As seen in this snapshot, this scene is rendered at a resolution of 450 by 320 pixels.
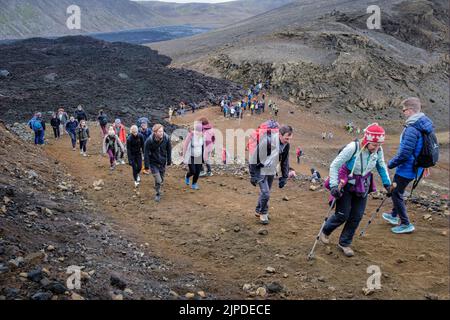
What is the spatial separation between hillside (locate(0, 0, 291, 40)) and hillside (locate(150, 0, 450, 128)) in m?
43.1

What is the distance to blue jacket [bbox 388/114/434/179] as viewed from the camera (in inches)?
259

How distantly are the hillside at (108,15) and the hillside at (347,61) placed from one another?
141 feet

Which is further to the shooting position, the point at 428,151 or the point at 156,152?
the point at 156,152

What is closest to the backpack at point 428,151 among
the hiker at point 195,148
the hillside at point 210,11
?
the hiker at point 195,148

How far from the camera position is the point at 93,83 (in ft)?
105

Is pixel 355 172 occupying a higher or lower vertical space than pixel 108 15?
lower

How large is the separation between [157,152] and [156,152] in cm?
2

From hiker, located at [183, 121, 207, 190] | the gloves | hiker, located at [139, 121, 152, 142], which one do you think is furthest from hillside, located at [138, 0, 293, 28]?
the gloves

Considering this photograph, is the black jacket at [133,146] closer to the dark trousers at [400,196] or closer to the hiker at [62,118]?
the dark trousers at [400,196]

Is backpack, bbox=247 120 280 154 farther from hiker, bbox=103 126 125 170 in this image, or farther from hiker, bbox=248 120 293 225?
hiker, bbox=103 126 125 170

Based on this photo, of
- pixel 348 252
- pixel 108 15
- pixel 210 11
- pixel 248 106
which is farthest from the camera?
pixel 210 11

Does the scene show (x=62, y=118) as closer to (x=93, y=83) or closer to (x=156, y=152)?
(x=156, y=152)

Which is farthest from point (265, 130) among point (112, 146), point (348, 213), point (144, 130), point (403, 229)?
point (112, 146)
